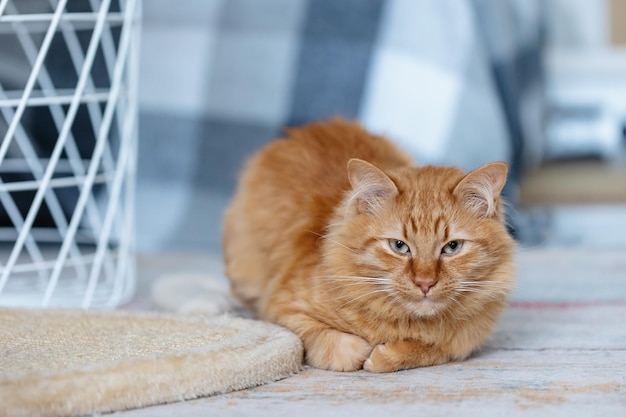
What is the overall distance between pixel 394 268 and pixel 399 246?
0.04 m

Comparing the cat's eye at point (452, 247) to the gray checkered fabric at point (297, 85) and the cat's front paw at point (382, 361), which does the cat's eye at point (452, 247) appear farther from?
the gray checkered fabric at point (297, 85)

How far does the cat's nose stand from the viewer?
1.20m

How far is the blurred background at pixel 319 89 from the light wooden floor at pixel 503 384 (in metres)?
0.79

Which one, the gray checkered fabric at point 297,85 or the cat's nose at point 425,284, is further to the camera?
the gray checkered fabric at point 297,85

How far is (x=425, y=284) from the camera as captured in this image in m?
1.20

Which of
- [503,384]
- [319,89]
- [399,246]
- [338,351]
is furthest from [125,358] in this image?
[319,89]

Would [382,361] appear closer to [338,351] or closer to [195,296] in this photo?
[338,351]

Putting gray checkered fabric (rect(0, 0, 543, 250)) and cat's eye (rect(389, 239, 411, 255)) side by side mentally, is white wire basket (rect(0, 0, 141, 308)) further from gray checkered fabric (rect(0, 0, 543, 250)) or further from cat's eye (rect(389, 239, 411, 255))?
cat's eye (rect(389, 239, 411, 255))

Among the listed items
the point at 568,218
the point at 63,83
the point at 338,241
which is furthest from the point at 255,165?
the point at 568,218

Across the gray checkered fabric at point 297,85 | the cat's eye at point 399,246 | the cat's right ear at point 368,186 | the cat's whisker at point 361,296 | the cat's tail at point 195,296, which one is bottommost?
the cat's tail at point 195,296

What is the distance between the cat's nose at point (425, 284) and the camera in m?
1.20

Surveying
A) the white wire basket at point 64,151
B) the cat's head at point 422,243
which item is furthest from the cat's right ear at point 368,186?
the white wire basket at point 64,151

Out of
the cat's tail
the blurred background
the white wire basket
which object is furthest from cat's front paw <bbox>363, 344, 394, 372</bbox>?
the blurred background

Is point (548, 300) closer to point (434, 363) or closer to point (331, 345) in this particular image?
point (434, 363)
